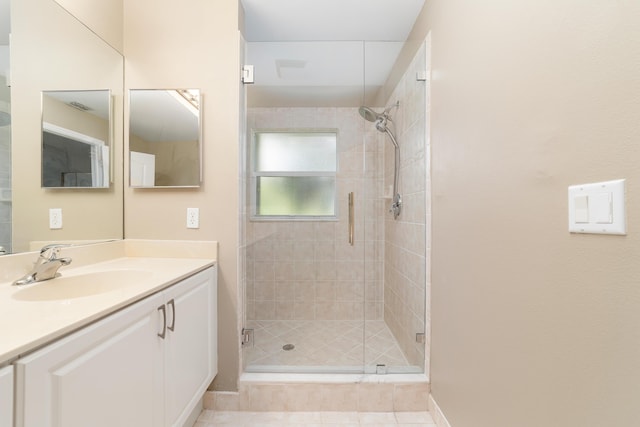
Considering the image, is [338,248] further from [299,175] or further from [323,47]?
[323,47]

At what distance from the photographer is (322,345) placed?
7.03 feet

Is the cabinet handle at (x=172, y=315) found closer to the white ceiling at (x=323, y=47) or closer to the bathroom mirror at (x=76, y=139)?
the bathroom mirror at (x=76, y=139)

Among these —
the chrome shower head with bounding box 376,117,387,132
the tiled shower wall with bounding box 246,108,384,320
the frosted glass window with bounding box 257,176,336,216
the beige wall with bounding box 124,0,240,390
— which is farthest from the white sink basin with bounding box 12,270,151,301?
the chrome shower head with bounding box 376,117,387,132

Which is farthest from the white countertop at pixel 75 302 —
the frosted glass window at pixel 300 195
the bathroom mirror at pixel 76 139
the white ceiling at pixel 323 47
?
the white ceiling at pixel 323 47

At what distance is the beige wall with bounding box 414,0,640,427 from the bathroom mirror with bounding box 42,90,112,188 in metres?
1.89

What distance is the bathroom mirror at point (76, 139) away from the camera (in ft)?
4.09

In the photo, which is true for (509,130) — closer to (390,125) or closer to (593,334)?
(593,334)

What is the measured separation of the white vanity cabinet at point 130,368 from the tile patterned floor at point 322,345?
0.48m

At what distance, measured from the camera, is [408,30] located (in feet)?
6.32

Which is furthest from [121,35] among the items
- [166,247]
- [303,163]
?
[303,163]

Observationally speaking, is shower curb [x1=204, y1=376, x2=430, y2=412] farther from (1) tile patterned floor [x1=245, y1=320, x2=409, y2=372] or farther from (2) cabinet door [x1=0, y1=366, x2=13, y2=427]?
(2) cabinet door [x1=0, y1=366, x2=13, y2=427]

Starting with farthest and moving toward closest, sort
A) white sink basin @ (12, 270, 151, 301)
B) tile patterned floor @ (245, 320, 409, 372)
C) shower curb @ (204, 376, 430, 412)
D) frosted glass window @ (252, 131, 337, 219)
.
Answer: frosted glass window @ (252, 131, 337, 219) → tile patterned floor @ (245, 320, 409, 372) → shower curb @ (204, 376, 430, 412) → white sink basin @ (12, 270, 151, 301)

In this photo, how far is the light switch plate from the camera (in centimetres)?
57

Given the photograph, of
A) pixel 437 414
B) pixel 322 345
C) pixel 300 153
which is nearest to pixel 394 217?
pixel 300 153
